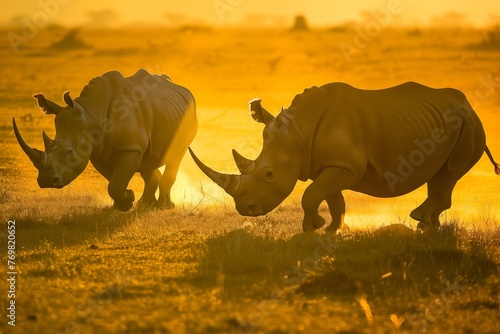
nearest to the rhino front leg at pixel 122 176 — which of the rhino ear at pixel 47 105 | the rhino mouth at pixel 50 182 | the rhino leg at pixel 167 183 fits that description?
the rhino mouth at pixel 50 182

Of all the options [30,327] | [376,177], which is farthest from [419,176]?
[30,327]

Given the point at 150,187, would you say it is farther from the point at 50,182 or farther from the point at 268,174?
the point at 268,174

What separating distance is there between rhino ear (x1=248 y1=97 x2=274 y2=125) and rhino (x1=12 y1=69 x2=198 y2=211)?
237 cm

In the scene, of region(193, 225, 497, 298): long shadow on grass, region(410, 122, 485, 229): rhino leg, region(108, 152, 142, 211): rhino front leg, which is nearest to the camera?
region(193, 225, 497, 298): long shadow on grass

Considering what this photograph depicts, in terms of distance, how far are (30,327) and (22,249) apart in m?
3.63

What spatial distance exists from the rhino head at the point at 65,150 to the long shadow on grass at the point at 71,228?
52cm

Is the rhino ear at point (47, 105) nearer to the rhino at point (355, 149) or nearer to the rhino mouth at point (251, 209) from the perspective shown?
the rhino at point (355, 149)

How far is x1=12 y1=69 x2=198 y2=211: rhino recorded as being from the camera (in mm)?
12102

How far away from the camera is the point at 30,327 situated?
675 centimetres

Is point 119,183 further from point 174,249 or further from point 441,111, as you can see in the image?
point 441,111

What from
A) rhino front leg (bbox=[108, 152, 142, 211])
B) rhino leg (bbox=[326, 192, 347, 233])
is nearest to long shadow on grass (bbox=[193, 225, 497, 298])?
rhino leg (bbox=[326, 192, 347, 233])

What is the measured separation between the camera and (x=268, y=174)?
10.5 m

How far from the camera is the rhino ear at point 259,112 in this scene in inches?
438

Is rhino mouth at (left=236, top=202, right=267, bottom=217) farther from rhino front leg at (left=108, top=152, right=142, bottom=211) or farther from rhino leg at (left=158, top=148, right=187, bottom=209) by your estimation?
rhino leg at (left=158, top=148, right=187, bottom=209)
